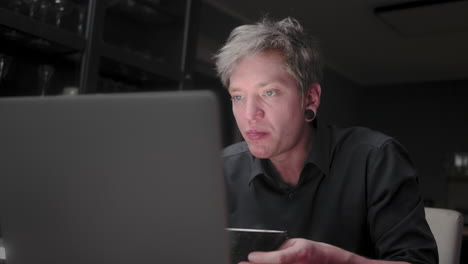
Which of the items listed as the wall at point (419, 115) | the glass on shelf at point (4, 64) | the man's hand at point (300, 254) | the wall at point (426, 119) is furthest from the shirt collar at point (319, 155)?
the wall at point (426, 119)

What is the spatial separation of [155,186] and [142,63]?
2.65 m

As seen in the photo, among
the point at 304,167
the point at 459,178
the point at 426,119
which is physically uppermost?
the point at 426,119

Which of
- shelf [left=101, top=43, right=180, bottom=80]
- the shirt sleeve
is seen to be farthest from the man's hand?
shelf [left=101, top=43, right=180, bottom=80]

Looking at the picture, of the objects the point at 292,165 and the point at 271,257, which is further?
the point at 292,165

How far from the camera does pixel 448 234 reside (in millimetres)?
1231

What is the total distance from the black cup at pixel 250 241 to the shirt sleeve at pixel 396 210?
0.44 meters

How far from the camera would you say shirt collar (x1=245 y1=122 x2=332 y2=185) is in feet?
3.97

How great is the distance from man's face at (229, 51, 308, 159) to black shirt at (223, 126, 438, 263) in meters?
0.14

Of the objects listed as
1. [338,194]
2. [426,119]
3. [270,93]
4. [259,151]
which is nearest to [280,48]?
[270,93]

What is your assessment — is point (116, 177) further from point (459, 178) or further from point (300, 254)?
point (459, 178)

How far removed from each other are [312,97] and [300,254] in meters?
0.60

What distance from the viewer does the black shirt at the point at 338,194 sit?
1.12m

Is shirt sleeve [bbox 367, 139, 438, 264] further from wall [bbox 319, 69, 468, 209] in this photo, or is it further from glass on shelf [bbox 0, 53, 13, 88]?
wall [bbox 319, 69, 468, 209]

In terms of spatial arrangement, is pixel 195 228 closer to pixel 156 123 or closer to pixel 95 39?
pixel 156 123
